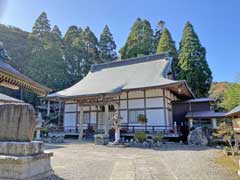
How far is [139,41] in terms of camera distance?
3166cm

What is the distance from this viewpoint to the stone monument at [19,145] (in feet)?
13.0

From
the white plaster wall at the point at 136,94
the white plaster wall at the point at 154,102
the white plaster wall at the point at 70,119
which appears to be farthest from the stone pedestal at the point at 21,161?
the white plaster wall at the point at 70,119

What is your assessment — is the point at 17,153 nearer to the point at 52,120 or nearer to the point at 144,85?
the point at 144,85

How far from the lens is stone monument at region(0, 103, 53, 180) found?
3.95 m

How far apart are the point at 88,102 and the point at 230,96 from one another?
12161mm

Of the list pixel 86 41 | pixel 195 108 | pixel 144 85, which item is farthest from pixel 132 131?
pixel 86 41

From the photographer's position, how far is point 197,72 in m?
22.6

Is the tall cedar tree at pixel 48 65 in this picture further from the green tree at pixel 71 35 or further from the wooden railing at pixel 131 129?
the wooden railing at pixel 131 129

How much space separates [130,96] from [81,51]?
17.4 m

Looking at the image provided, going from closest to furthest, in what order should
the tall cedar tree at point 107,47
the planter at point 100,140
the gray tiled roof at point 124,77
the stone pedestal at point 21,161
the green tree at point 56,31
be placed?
the stone pedestal at point 21,161, the planter at point 100,140, the gray tiled roof at point 124,77, the green tree at point 56,31, the tall cedar tree at point 107,47

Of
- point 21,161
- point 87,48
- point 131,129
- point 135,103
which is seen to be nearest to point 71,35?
point 87,48

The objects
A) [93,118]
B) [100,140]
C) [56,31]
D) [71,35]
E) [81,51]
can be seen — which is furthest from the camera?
[71,35]

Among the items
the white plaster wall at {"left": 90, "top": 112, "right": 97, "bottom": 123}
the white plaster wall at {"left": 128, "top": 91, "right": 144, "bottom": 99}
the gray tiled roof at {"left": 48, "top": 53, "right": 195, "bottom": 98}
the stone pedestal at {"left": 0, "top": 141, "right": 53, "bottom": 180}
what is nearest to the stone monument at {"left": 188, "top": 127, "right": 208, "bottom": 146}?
the gray tiled roof at {"left": 48, "top": 53, "right": 195, "bottom": 98}

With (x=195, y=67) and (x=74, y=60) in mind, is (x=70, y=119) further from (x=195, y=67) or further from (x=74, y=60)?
(x=195, y=67)
